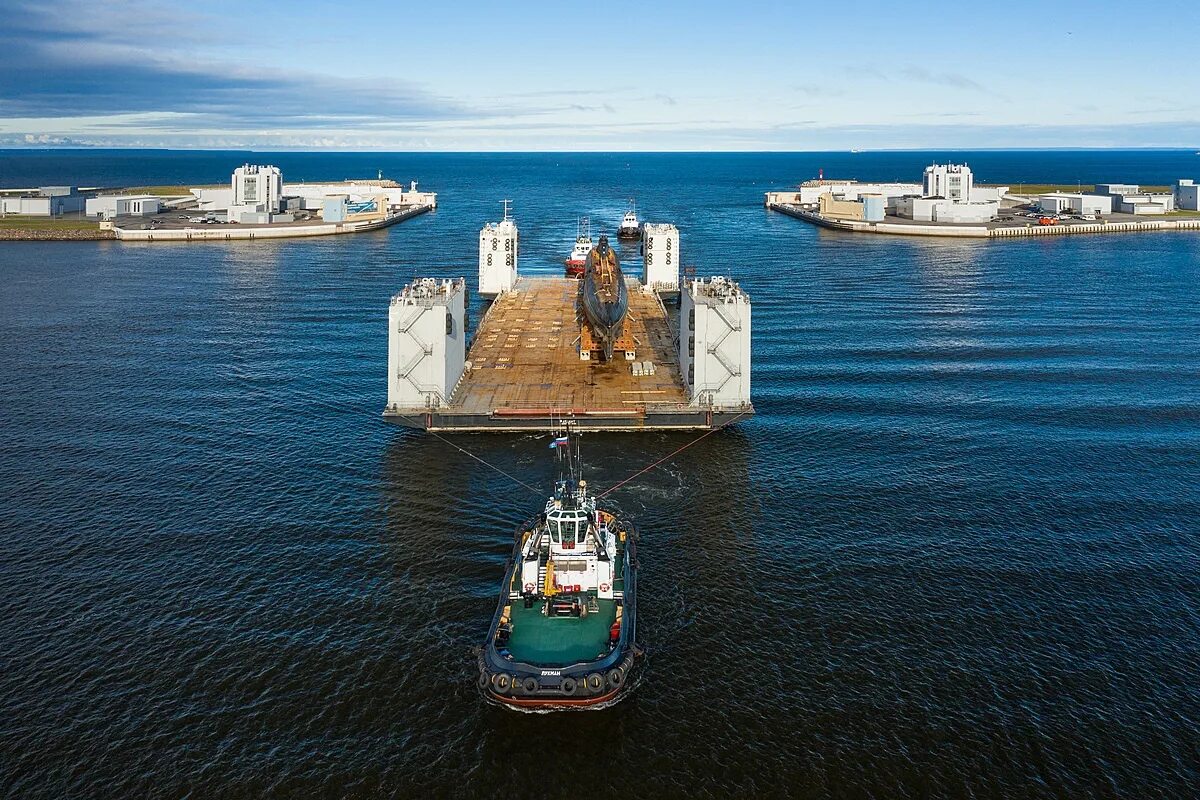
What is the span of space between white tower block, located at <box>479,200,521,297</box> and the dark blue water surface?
18184 millimetres

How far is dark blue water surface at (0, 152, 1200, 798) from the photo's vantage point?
32781 millimetres

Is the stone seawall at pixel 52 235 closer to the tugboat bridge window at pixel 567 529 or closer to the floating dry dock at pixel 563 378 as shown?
the floating dry dock at pixel 563 378

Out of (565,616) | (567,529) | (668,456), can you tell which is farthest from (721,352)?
(565,616)

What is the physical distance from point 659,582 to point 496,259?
59.8 m

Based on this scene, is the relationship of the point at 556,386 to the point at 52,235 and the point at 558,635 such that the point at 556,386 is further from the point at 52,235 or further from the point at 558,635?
the point at 52,235

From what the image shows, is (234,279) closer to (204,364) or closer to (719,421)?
(204,364)

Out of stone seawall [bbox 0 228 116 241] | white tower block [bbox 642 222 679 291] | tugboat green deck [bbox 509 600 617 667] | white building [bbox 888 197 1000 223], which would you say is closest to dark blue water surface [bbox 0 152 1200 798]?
tugboat green deck [bbox 509 600 617 667]

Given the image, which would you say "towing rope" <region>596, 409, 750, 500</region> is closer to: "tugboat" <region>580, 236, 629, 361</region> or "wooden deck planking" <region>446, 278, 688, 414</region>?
"wooden deck planking" <region>446, 278, 688, 414</region>

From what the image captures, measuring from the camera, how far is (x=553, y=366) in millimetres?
70750

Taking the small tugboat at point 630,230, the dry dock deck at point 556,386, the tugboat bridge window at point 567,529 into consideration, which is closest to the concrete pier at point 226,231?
the small tugboat at point 630,230

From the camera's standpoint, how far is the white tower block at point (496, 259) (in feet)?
320

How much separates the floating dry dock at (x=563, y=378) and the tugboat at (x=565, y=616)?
17008 mm

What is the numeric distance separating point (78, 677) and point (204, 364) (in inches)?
1934

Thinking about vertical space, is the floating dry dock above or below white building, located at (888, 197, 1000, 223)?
below
